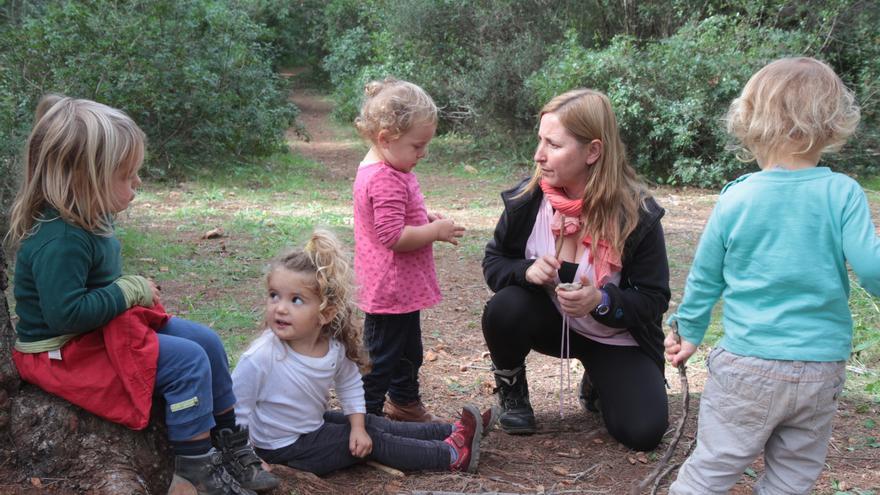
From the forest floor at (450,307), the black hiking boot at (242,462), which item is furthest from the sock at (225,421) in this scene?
the forest floor at (450,307)

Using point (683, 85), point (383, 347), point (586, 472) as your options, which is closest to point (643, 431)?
point (586, 472)

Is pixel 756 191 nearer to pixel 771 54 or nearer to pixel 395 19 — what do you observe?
pixel 771 54

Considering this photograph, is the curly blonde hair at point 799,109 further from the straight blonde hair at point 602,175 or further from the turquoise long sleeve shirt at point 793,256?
the straight blonde hair at point 602,175

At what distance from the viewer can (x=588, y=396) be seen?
402cm

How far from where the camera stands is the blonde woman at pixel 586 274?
3.46 meters

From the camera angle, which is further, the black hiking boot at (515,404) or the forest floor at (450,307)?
the black hiking boot at (515,404)

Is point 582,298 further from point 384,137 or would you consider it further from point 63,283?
point 63,283

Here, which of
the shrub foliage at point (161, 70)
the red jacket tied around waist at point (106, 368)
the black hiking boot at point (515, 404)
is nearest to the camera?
the red jacket tied around waist at point (106, 368)

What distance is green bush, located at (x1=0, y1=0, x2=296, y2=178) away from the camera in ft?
31.2

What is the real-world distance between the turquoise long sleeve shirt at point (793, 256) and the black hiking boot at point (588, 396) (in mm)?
1514

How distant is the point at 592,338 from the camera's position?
367 cm

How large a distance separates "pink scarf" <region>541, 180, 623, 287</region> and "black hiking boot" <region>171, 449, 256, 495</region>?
1707 millimetres

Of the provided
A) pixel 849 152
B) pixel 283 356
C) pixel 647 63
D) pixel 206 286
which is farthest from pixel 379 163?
pixel 849 152

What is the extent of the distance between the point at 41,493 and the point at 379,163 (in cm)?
179
